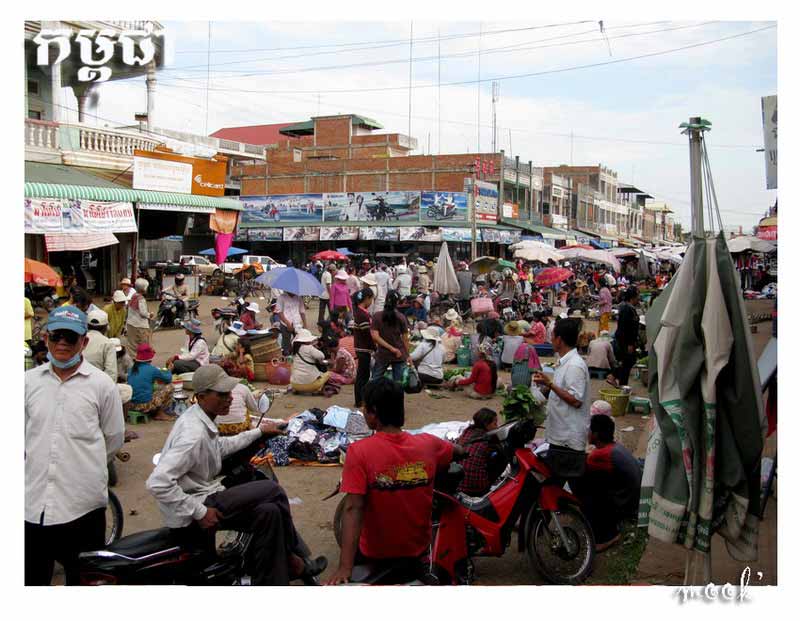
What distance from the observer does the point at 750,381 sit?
3395 millimetres

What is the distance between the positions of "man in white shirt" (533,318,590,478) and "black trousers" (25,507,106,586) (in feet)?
8.87

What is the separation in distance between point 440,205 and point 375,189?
657 cm

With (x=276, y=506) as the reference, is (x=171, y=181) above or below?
above

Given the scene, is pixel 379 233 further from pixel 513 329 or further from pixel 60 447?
pixel 60 447

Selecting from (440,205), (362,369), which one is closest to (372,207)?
(440,205)

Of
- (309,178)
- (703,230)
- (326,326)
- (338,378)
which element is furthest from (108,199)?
(309,178)

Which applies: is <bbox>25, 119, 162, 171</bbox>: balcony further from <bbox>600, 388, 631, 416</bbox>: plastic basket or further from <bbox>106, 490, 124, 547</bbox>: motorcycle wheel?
<bbox>106, 490, 124, 547</bbox>: motorcycle wheel

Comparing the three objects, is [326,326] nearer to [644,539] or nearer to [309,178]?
[644,539]

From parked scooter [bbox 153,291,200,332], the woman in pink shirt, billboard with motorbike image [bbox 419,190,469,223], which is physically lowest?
parked scooter [bbox 153,291,200,332]

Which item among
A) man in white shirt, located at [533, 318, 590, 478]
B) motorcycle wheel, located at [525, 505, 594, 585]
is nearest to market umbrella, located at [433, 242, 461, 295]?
man in white shirt, located at [533, 318, 590, 478]

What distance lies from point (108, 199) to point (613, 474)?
13480 millimetres

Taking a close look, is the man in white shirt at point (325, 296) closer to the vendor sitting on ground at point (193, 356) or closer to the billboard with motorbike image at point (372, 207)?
the vendor sitting on ground at point (193, 356)

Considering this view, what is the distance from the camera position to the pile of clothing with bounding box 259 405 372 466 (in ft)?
22.8

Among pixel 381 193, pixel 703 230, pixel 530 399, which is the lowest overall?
pixel 530 399
